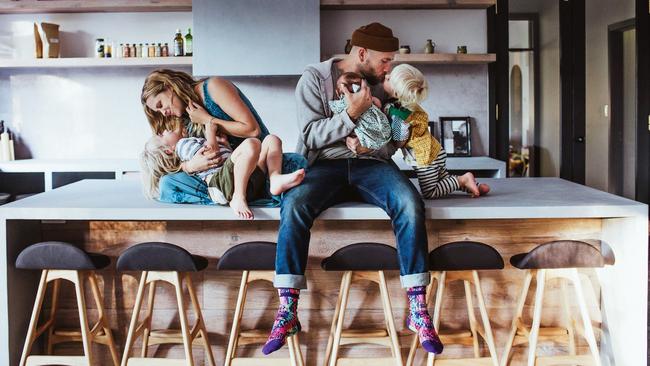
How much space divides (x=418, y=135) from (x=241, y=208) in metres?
0.77

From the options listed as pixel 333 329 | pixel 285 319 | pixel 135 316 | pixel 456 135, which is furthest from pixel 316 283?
pixel 456 135

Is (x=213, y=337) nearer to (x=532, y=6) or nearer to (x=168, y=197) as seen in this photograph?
(x=168, y=197)

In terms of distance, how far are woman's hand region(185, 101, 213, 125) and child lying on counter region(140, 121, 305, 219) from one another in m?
0.07

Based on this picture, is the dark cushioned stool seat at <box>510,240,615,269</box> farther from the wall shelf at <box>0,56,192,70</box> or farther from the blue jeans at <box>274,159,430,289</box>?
the wall shelf at <box>0,56,192,70</box>

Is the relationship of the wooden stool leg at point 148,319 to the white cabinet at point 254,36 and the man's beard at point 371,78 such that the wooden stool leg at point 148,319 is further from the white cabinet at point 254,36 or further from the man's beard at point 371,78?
the white cabinet at point 254,36

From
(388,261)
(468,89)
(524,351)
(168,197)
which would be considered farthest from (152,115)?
(468,89)

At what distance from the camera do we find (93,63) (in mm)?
5219

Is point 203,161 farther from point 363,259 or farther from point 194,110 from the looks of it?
point 363,259

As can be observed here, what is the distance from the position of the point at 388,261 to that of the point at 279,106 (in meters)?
3.19

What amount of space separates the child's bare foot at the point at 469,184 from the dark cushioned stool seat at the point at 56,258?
145 centimetres

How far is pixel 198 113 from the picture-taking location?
2809 mm

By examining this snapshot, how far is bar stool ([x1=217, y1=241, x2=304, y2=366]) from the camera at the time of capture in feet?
8.50

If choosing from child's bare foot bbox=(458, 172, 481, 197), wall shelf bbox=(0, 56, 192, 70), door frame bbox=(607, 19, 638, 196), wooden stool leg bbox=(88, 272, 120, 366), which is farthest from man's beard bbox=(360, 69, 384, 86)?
door frame bbox=(607, 19, 638, 196)

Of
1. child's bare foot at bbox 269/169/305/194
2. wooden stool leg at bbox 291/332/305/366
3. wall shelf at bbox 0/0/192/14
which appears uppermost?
wall shelf at bbox 0/0/192/14
